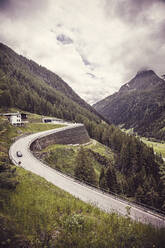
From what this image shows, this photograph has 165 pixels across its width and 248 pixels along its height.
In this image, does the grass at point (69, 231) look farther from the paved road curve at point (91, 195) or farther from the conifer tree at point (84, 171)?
the conifer tree at point (84, 171)

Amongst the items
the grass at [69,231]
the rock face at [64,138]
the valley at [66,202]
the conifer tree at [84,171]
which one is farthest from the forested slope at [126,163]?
the grass at [69,231]

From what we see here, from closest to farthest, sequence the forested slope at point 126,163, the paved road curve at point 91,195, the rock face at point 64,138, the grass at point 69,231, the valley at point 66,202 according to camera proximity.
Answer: the grass at point 69,231 < the valley at point 66,202 < the paved road curve at point 91,195 < the forested slope at point 126,163 < the rock face at point 64,138

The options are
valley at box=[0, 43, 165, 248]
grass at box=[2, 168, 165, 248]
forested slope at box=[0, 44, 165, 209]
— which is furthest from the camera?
forested slope at box=[0, 44, 165, 209]

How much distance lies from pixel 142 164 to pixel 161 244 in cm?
7297

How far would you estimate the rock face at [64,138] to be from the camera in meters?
42.6

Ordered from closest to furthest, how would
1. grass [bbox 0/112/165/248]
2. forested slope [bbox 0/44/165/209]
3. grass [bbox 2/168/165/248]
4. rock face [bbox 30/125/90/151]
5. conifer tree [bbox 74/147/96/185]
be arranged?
1. grass [bbox 0/112/165/248]
2. grass [bbox 2/168/165/248]
3. conifer tree [bbox 74/147/96/185]
4. forested slope [bbox 0/44/165/209]
5. rock face [bbox 30/125/90/151]

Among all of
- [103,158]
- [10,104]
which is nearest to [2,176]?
[103,158]

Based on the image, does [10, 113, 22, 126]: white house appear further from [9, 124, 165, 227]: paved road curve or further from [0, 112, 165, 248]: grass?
[0, 112, 165, 248]: grass

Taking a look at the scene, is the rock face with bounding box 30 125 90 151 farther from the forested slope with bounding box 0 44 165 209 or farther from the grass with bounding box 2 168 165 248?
the grass with bounding box 2 168 165 248

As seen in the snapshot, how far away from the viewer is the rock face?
42.6m

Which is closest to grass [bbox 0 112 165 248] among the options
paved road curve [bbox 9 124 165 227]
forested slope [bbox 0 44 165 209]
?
paved road curve [bbox 9 124 165 227]

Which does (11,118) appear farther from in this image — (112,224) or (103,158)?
(112,224)

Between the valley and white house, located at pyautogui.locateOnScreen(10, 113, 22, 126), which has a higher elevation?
white house, located at pyautogui.locateOnScreen(10, 113, 22, 126)

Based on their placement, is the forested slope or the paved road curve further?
the forested slope
